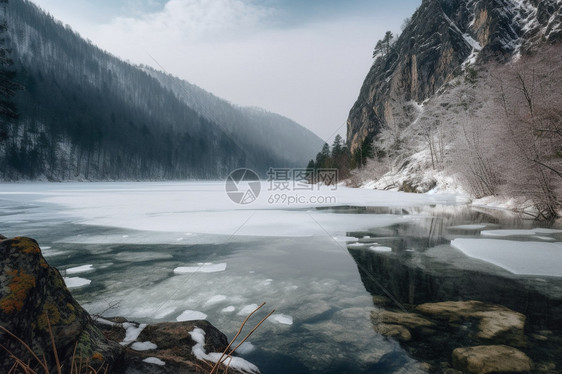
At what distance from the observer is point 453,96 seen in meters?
36.7

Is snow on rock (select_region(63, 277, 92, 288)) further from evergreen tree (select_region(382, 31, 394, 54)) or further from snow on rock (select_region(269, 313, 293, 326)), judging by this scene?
evergreen tree (select_region(382, 31, 394, 54))

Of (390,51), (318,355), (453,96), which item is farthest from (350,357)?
(390,51)

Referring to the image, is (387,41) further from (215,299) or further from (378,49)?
(215,299)

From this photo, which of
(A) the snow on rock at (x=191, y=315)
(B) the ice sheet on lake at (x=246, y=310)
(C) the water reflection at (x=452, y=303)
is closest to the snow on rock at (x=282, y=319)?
(B) the ice sheet on lake at (x=246, y=310)

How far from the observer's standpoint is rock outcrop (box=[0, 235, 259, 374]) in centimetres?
154

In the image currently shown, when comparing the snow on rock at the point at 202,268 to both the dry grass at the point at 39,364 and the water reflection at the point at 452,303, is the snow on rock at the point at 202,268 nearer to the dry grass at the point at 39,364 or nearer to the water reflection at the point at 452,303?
the water reflection at the point at 452,303

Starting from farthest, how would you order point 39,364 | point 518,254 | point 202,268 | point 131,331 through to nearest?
point 518,254 < point 202,268 < point 131,331 < point 39,364

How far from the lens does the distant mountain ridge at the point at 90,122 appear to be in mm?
69188

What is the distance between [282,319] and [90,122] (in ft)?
339

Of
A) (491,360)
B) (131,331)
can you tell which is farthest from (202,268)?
(491,360)

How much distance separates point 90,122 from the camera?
8662 centimetres

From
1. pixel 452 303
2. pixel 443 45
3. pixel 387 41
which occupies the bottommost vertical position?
pixel 452 303

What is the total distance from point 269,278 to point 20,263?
3592 millimetres

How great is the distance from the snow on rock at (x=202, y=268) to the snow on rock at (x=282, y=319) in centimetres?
206
